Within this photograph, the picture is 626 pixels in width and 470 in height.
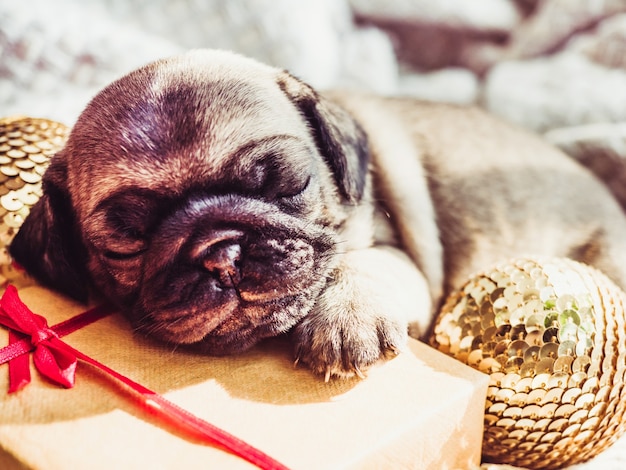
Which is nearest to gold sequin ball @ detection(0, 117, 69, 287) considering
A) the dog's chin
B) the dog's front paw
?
the dog's chin

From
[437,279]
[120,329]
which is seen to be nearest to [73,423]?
[120,329]

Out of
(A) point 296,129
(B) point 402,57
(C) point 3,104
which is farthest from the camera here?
(B) point 402,57

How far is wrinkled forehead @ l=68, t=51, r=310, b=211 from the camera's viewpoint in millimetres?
1395

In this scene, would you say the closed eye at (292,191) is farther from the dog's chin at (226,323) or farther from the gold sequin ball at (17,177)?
the gold sequin ball at (17,177)

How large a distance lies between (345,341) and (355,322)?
0.22 ft

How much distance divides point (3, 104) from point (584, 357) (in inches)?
93.0

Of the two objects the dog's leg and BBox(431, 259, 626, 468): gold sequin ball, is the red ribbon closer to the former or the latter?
the dog's leg

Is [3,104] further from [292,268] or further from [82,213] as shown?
[292,268]

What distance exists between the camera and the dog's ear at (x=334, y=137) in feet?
5.60

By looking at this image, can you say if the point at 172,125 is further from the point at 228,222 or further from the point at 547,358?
the point at 547,358

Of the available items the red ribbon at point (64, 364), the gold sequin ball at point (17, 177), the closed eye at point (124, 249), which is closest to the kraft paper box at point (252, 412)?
the red ribbon at point (64, 364)

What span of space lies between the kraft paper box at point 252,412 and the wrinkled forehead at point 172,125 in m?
0.42

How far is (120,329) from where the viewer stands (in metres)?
1.54

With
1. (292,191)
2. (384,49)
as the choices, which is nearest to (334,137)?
(292,191)
